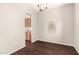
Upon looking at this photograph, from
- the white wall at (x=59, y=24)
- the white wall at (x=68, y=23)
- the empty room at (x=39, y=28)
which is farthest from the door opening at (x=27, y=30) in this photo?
the white wall at (x=68, y=23)

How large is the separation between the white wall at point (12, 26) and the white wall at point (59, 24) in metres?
0.16

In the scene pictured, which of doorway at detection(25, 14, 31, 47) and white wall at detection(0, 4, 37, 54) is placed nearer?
white wall at detection(0, 4, 37, 54)

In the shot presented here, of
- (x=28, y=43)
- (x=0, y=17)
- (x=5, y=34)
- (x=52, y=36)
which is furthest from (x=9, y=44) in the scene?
(x=52, y=36)

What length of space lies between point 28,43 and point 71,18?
0.73 metres

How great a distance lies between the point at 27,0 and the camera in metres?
1.28

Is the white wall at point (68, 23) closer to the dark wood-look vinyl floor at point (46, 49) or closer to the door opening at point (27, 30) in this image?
the dark wood-look vinyl floor at point (46, 49)

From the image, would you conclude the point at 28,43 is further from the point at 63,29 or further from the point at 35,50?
the point at 63,29

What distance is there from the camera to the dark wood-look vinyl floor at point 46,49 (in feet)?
4.44

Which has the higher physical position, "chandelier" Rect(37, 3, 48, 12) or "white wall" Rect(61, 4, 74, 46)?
"chandelier" Rect(37, 3, 48, 12)

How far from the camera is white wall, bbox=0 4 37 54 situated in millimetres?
1293

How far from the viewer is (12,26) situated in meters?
1.35

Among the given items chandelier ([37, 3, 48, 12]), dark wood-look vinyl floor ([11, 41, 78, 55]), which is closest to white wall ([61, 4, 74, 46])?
dark wood-look vinyl floor ([11, 41, 78, 55])

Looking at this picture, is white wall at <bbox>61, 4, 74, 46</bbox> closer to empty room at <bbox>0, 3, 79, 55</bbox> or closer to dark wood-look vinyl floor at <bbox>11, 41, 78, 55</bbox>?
empty room at <bbox>0, 3, 79, 55</bbox>

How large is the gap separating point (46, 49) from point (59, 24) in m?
0.42
